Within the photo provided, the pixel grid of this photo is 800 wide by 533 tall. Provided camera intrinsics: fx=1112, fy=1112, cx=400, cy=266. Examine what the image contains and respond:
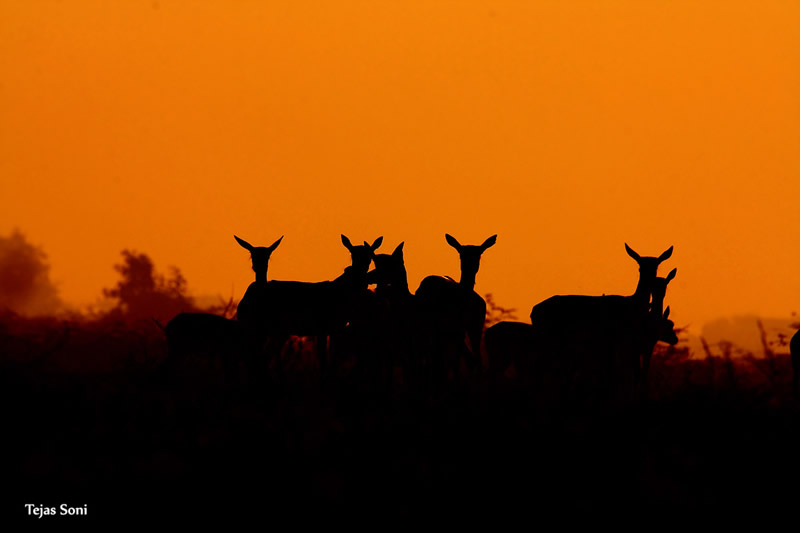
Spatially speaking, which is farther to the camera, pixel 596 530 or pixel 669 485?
pixel 669 485

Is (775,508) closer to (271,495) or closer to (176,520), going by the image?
(271,495)

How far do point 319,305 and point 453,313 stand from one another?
5.92ft

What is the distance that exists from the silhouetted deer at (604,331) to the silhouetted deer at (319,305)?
2787 millimetres

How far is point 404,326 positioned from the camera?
14.2 m

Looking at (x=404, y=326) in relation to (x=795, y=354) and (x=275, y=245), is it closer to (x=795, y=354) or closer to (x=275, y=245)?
(x=275, y=245)

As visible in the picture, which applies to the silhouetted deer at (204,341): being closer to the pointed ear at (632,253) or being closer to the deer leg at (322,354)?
the deer leg at (322,354)

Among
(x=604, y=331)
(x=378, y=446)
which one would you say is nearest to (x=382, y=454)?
(x=378, y=446)

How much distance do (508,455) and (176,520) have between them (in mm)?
3230

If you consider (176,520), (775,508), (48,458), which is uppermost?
(48,458)

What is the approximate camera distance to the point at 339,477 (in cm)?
1002

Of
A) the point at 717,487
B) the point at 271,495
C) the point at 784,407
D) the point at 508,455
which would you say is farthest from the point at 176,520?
the point at 784,407

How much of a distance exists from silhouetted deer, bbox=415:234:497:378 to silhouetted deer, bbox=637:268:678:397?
218 cm

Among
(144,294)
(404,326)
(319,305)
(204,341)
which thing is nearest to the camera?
(404,326)

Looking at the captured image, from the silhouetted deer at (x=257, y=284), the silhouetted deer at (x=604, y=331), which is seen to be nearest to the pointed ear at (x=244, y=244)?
the silhouetted deer at (x=257, y=284)
